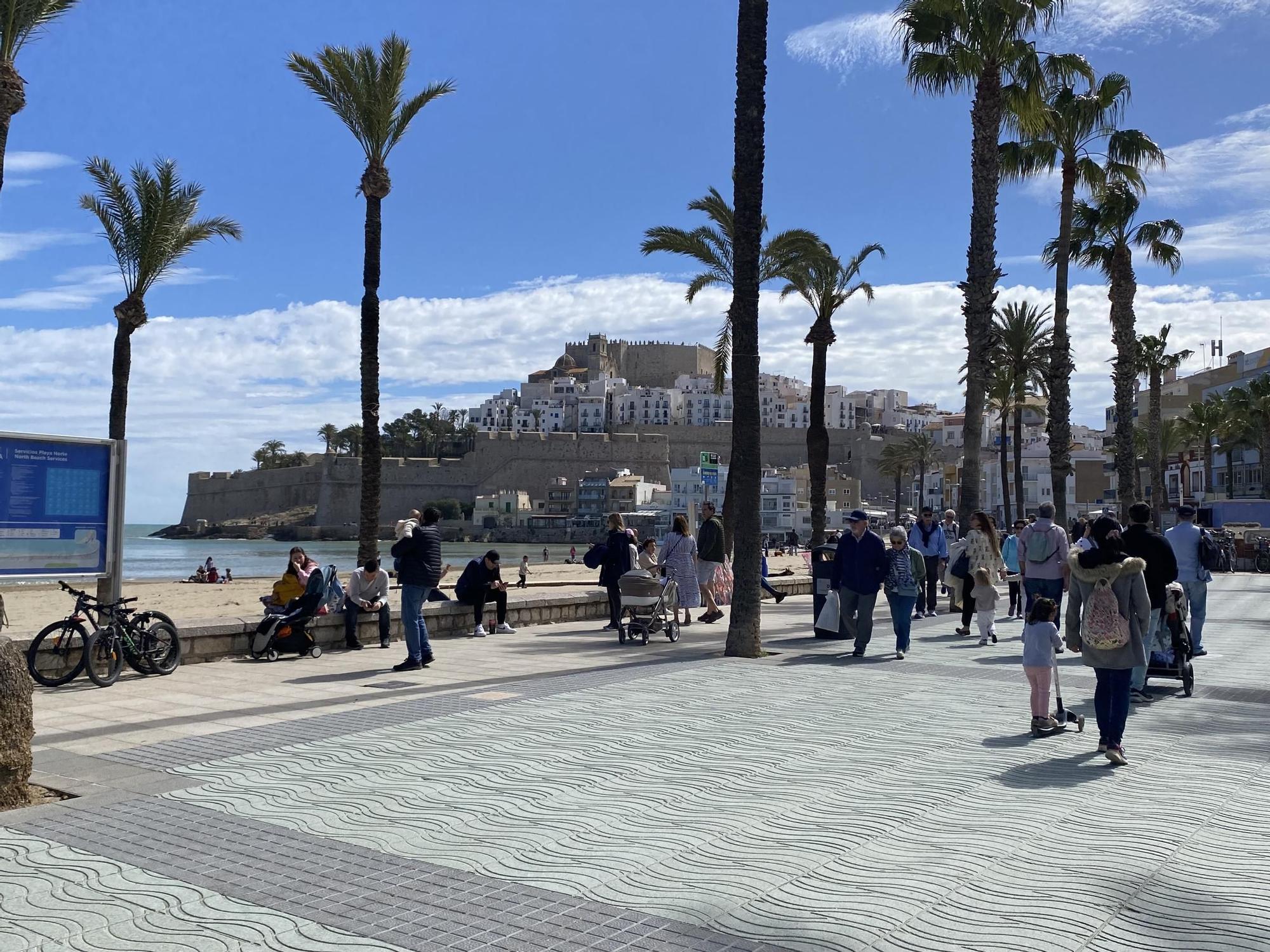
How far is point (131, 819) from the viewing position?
505 centimetres

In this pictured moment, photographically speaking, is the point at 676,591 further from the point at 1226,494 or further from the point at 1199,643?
the point at 1226,494

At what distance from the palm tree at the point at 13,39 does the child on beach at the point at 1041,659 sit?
11.2 meters

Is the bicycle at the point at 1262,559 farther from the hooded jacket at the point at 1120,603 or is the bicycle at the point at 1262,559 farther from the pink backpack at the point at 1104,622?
the pink backpack at the point at 1104,622

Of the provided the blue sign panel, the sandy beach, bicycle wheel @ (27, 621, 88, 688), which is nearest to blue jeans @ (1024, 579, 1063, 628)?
the sandy beach

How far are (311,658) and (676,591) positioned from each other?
4.49m

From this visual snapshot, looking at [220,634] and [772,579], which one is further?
[772,579]

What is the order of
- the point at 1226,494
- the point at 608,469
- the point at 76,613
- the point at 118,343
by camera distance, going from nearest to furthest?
the point at 76,613 < the point at 118,343 < the point at 1226,494 < the point at 608,469

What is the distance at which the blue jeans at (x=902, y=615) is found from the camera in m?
11.3

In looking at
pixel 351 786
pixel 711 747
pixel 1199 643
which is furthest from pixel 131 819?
pixel 1199 643

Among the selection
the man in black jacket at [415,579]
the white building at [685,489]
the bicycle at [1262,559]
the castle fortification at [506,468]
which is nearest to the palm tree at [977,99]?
the man in black jacket at [415,579]

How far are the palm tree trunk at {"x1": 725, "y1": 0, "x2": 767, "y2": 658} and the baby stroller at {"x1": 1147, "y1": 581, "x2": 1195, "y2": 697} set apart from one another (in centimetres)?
398

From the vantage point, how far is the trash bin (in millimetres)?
12969

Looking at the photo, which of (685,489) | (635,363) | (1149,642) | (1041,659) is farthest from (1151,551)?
(635,363)

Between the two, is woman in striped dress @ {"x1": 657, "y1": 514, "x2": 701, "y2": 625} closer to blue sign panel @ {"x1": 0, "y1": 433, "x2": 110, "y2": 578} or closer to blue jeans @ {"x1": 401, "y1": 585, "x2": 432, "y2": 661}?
blue jeans @ {"x1": 401, "y1": 585, "x2": 432, "y2": 661}
